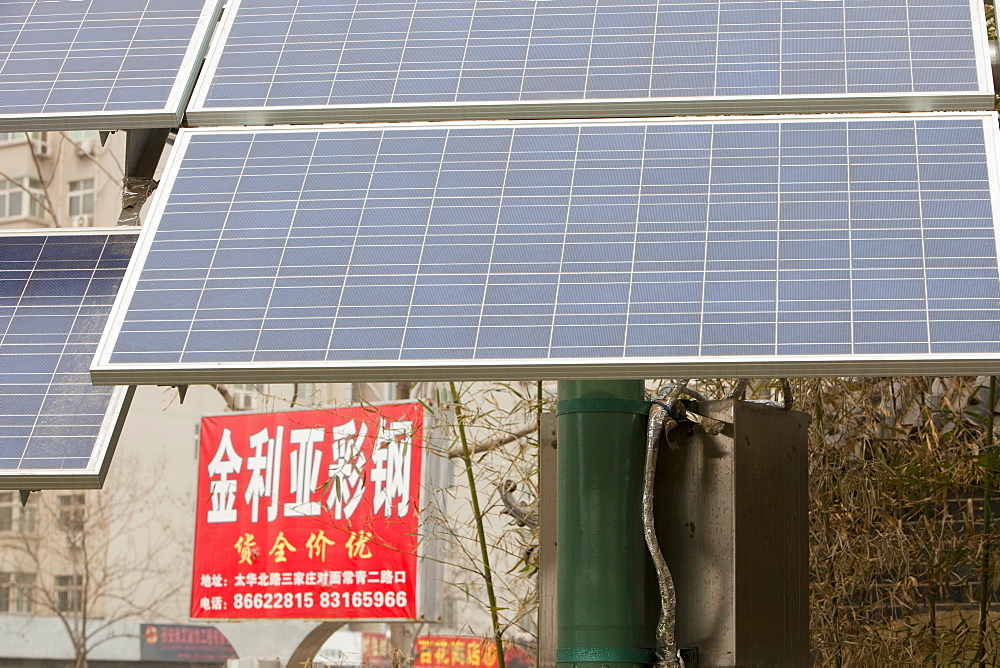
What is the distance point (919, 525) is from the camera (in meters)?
7.11

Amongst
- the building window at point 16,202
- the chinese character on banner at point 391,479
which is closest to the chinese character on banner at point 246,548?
the chinese character on banner at point 391,479

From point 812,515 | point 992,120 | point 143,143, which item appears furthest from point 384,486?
point 992,120

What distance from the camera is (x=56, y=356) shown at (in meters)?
5.25

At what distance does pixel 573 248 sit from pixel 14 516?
95.6 feet

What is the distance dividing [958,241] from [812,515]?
3.07m

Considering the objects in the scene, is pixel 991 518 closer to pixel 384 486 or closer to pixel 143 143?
pixel 143 143

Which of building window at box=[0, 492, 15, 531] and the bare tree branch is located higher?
building window at box=[0, 492, 15, 531]

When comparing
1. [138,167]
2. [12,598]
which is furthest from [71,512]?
[138,167]

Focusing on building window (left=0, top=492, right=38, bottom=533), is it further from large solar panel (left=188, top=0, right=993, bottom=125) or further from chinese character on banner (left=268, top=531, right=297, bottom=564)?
large solar panel (left=188, top=0, right=993, bottom=125)

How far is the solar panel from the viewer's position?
5543mm

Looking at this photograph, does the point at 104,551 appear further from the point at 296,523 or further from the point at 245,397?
the point at 296,523

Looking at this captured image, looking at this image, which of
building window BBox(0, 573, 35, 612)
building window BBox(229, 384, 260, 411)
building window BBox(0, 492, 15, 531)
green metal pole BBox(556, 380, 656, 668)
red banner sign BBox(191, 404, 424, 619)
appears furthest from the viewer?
building window BBox(0, 573, 35, 612)

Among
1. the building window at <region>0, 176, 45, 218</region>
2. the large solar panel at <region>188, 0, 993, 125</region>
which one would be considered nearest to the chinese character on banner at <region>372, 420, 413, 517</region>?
the large solar panel at <region>188, 0, 993, 125</region>

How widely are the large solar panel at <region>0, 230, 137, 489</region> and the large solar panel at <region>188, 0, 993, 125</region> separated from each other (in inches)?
31.7
